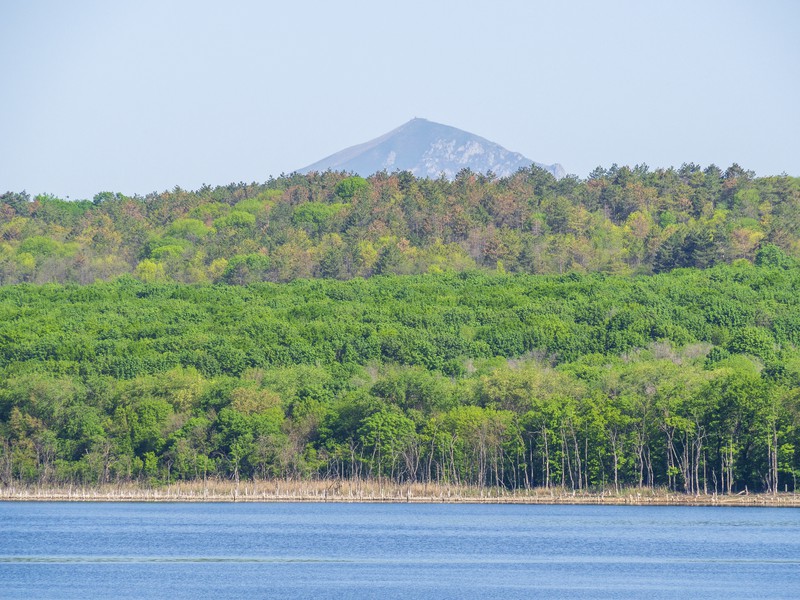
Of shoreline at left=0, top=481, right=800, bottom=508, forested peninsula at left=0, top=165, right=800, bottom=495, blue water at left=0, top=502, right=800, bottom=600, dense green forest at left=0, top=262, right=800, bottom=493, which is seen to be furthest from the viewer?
forested peninsula at left=0, top=165, right=800, bottom=495

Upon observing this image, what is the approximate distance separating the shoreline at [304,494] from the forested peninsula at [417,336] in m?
0.69

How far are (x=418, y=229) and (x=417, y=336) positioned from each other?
63.9m

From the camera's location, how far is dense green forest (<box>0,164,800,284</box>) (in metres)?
168

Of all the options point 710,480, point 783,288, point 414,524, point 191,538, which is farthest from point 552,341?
point 191,538

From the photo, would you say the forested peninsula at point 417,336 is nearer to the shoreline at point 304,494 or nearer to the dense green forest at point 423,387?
the dense green forest at point 423,387

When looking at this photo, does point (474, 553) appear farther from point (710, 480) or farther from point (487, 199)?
point (487, 199)

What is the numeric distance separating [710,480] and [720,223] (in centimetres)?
9710

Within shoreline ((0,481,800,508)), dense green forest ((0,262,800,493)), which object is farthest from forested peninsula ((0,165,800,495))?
shoreline ((0,481,800,508))

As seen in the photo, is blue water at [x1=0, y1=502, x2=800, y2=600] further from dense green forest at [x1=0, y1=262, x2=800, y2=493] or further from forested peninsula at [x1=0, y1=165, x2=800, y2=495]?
forested peninsula at [x1=0, y1=165, x2=800, y2=495]

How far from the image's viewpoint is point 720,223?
17200 cm

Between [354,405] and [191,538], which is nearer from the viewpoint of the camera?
[191,538]

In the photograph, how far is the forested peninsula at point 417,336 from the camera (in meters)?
80.8

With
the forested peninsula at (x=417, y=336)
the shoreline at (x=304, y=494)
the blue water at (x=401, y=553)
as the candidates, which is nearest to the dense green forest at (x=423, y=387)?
the forested peninsula at (x=417, y=336)

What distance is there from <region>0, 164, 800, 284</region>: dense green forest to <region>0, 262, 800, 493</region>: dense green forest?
26.4 metres
